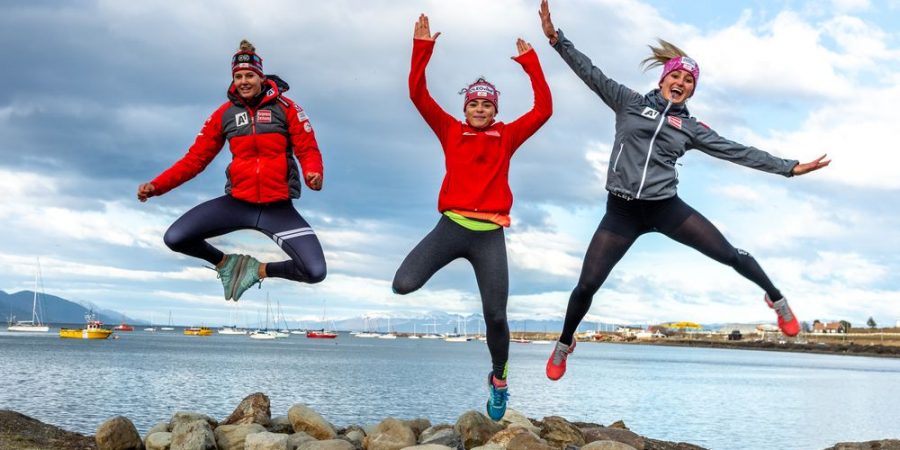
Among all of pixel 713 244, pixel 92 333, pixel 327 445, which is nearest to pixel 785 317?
pixel 713 244

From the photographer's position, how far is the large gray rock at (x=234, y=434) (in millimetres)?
13422

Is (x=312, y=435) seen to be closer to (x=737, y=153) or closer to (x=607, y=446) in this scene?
(x=607, y=446)

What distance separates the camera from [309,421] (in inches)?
544

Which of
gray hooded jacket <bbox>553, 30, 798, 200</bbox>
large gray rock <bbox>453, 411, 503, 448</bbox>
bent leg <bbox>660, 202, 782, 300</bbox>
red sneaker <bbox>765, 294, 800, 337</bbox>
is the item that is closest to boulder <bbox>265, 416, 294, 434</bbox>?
large gray rock <bbox>453, 411, 503, 448</bbox>

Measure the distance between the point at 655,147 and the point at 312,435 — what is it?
7601mm

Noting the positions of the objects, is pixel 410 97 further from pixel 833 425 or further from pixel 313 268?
pixel 833 425

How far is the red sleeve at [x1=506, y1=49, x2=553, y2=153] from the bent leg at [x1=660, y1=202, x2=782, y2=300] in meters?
1.67

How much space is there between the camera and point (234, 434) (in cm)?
1359

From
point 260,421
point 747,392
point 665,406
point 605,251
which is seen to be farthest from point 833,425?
point 605,251

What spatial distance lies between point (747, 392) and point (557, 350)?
61.7 metres

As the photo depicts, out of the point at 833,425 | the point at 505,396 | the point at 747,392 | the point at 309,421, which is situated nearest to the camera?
the point at 505,396

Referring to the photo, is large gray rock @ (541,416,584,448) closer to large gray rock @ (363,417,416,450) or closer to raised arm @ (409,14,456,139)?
large gray rock @ (363,417,416,450)

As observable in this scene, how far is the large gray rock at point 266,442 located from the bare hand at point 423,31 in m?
6.43

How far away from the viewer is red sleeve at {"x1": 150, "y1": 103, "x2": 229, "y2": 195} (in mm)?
9094
